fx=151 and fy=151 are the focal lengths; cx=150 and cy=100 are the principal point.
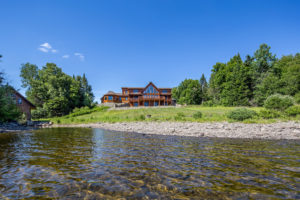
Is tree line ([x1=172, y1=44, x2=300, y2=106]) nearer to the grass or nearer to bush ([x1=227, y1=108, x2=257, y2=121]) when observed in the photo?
the grass

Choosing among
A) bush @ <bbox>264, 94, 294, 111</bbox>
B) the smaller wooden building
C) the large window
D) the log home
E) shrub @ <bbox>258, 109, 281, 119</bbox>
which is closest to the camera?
shrub @ <bbox>258, 109, 281, 119</bbox>

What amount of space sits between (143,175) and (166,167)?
111 cm

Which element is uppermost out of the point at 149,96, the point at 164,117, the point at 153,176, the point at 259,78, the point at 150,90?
the point at 259,78

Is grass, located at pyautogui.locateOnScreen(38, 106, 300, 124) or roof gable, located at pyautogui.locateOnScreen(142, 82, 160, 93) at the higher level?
roof gable, located at pyautogui.locateOnScreen(142, 82, 160, 93)

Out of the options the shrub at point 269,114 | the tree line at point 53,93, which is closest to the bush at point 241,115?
the shrub at point 269,114

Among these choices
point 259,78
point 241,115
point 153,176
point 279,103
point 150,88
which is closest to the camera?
point 153,176

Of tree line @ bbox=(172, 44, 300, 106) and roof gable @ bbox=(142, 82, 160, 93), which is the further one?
roof gable @ bbox=(142, 82, 160, 93)

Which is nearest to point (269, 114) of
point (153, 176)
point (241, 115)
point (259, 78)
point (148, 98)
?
point (241, 115)

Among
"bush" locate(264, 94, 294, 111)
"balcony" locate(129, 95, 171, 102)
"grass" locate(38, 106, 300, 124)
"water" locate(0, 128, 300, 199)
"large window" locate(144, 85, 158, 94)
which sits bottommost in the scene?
"water" locate(0, 128, 300, 199)

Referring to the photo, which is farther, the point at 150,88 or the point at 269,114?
the point at 150,88

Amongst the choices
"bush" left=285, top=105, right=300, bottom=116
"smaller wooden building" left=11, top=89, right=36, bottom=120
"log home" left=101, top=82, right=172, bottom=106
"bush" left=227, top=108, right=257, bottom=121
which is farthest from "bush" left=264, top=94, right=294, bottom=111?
"smaller wooden building" left=11, top=89, right=36, bottom=120

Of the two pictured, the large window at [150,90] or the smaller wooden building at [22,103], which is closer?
the smaller wooden building at [22,103]

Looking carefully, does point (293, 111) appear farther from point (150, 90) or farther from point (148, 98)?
point (150, 90)

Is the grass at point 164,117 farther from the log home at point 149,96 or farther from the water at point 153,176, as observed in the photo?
the log home at point 149,96
